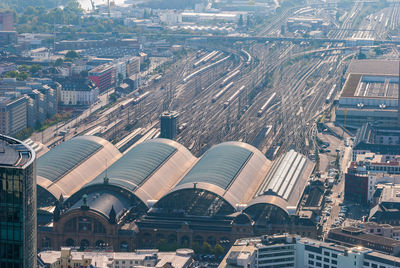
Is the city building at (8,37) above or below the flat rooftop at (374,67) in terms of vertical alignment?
above

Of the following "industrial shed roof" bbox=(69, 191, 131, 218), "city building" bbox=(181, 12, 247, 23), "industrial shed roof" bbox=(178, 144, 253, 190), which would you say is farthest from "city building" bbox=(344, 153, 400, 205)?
"city building" bbox=(181, 12, 247, 23)

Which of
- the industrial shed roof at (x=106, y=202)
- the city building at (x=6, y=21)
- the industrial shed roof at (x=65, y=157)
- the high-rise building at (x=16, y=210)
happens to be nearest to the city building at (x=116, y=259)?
the industrial shed roof at (x=106, y=202)

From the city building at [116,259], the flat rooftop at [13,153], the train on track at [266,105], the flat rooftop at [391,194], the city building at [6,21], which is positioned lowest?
the train on track at [266,105]

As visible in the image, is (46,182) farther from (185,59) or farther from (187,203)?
(185,59)

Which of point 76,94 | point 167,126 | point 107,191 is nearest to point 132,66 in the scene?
point 76,94

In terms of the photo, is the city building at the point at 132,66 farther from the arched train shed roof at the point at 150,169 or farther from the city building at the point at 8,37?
the arched train shed roof at the point at 150,169

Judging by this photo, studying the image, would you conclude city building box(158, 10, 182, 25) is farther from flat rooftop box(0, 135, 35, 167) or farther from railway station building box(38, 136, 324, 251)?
flat rooftop box(0, 135, 35, 167)
